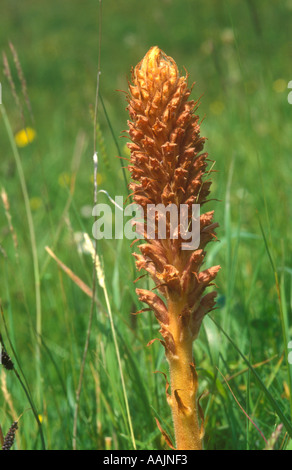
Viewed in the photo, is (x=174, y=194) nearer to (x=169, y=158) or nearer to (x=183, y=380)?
(x=169, y=158)

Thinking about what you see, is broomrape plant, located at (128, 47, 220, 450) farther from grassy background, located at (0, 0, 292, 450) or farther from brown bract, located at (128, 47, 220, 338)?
grassy background, located at (0, 0, 292, 450)

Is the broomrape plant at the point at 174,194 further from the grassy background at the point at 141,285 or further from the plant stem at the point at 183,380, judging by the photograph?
the grassy background at the point at 141,285

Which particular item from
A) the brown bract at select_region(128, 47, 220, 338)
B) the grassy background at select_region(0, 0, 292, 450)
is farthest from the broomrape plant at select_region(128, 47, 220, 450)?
the grassy background at select_region(0, 0, 292, 450)

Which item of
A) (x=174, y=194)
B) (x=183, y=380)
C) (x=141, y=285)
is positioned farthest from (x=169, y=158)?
(x=141, y=285)

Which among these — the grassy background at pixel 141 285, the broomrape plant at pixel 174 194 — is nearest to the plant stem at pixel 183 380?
the broomrape plant at pixel 174 194

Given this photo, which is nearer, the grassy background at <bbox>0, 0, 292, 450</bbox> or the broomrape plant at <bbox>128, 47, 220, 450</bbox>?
the broomrape plant at <bbox>128, 47, 220, 450</bbox>

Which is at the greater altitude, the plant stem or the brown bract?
the brown bract
